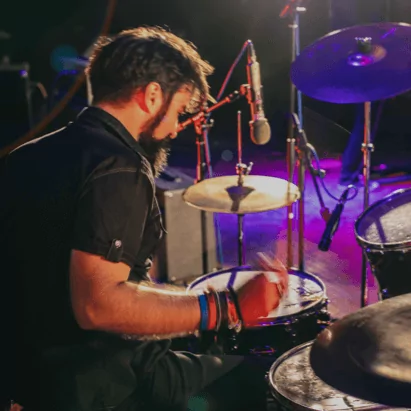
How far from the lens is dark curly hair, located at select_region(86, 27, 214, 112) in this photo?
1458mm

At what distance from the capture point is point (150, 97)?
1459 millimetres

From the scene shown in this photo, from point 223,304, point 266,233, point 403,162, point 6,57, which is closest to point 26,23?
point 223,304

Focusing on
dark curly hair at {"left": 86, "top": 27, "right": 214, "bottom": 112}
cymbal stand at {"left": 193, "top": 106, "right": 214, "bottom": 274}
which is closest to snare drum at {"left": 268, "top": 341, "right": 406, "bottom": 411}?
dark curly hair at {"left": 86, "top": 27, "right": 214, "bottom": 112}

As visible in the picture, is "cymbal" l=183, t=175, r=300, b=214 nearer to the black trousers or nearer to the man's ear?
the black trousers

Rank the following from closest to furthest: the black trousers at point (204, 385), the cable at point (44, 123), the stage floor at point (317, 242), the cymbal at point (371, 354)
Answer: the cymbal at point (371, 354) → the black trousers at point (204, 385) → the stage floor at point (317, 242) → the cable at point (44, 123)

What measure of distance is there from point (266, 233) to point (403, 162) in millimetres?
2535

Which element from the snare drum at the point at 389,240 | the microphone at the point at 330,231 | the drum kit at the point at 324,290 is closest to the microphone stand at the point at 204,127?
the drum kit at the point at 324,290

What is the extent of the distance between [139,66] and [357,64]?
140 cm

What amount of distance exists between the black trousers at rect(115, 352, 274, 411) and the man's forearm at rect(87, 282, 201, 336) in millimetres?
222

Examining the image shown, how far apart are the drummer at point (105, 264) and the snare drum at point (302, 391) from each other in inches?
6.5

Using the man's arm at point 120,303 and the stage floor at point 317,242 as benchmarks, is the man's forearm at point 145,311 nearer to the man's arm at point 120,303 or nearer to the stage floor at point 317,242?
the man's arm at point 120,303

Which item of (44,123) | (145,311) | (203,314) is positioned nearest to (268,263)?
(203,314)

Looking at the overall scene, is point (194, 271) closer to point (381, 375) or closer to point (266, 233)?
point (266, 233)

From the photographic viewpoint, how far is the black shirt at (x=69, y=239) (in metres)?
1.24
